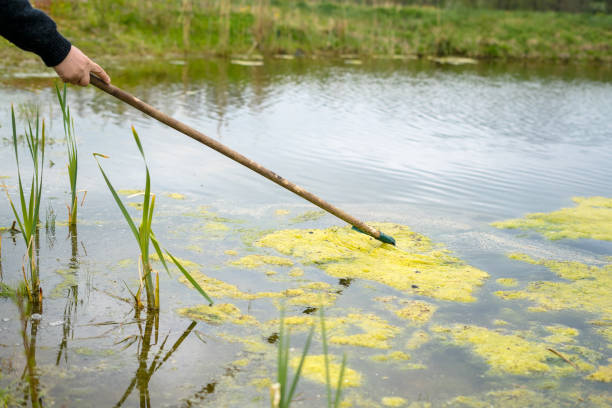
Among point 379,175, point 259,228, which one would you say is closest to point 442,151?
point 379,175

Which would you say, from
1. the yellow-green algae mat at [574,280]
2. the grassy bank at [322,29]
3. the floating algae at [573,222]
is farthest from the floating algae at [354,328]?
the grassy bank at [322,29]

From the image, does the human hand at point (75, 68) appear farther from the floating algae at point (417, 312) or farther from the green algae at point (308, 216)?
the green algae at point (308, 216)

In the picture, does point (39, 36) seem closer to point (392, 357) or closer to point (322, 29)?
point (392, 357)

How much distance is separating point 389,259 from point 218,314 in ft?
3.92

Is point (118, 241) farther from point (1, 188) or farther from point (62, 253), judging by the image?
point (1, 188)

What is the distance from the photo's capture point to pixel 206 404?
87.9 inches

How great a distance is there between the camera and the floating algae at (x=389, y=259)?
339 centimetres

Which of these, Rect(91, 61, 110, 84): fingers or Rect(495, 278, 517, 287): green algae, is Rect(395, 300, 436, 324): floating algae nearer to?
Rect(495, 278, 517, 287): green algae

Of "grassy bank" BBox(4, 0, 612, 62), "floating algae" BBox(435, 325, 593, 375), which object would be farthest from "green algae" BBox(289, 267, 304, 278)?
"grassy bank" BBox(4, 0, 612, 62)

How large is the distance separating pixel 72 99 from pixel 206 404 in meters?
6.61

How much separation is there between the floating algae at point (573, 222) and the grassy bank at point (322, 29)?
9.52 m

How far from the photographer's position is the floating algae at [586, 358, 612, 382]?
2.54 meters

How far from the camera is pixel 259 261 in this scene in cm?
354

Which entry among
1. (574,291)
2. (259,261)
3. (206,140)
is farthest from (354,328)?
(574,291)
